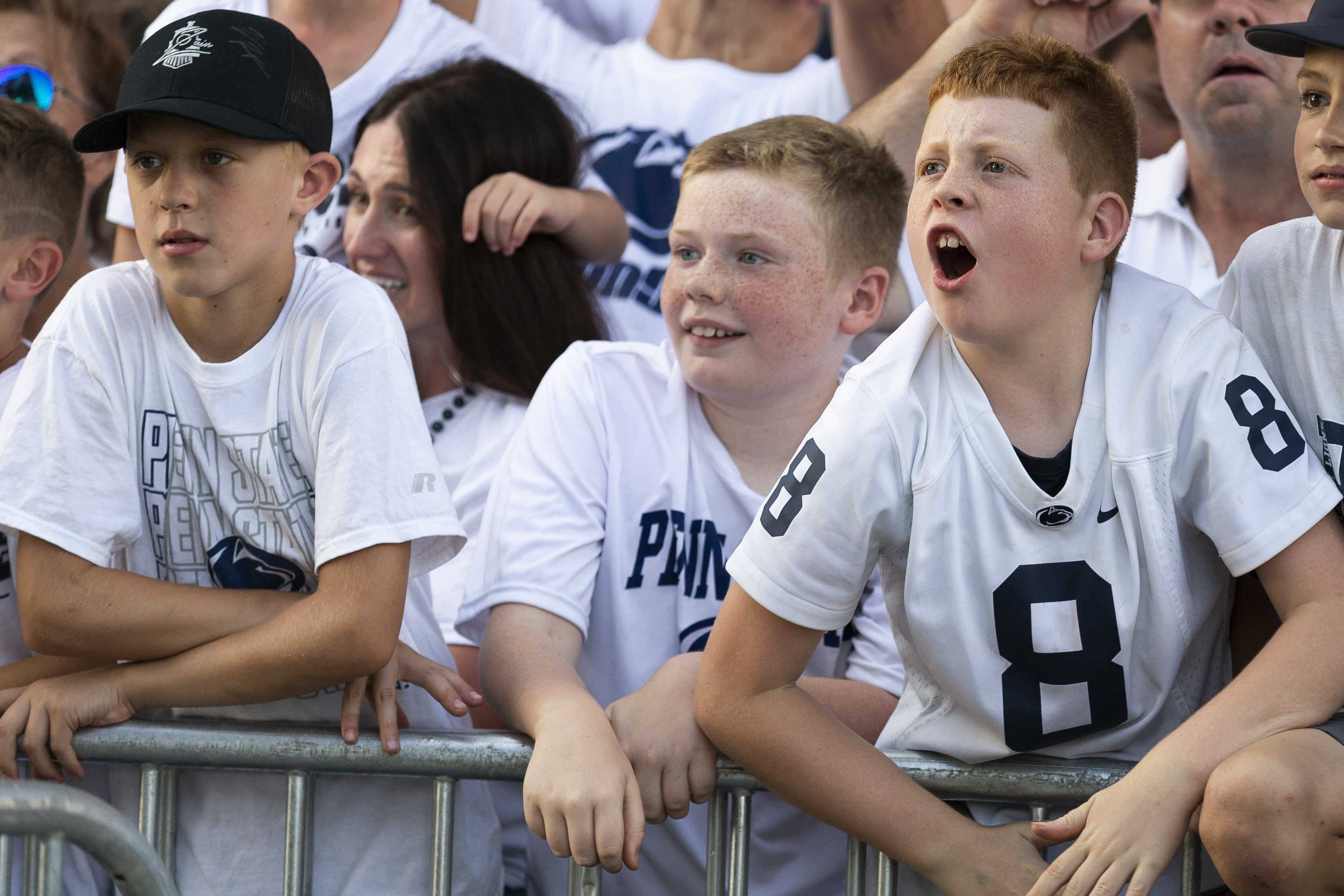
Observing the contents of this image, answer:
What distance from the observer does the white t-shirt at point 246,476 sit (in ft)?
6.23

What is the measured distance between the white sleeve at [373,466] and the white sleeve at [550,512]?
238 millimetres

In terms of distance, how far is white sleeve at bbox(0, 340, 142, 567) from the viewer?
1883 millimetres

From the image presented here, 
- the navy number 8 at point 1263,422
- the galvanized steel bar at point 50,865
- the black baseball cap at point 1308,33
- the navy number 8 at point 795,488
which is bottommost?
the galvanized steel bar at point 50,865

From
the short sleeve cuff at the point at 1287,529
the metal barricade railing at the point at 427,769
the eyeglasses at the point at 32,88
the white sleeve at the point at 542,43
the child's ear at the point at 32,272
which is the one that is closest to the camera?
the short sleeve cuff at the point at 1287,529

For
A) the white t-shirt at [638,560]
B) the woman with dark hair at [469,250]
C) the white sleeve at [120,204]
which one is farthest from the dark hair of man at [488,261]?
the white t-shirt at [638,560]

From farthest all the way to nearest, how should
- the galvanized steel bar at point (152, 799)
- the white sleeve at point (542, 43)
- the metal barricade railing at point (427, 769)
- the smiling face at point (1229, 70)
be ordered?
the white sleeve at point (542, 43) → the smiling face at point (1229, 70) → the galvanized steel bar at point (152, 799) → the metal barricade railing at point (427, 769)

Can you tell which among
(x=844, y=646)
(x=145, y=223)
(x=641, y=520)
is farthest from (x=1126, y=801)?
(x=145, y=223)

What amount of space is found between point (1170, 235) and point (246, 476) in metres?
2.45

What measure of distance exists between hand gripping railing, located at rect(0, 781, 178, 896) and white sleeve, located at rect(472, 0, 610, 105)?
2.70m

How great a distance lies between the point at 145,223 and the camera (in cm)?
196

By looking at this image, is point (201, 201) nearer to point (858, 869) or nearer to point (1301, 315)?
point (858, 869)

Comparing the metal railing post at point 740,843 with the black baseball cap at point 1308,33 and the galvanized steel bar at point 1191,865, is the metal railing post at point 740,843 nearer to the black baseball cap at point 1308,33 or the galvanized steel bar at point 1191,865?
the galvanized steel bar at point 1191,865

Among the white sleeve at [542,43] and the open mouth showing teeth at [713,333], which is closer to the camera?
the open mouth showing teeth at [713,333]

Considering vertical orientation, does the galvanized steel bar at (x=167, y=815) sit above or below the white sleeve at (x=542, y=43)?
below
